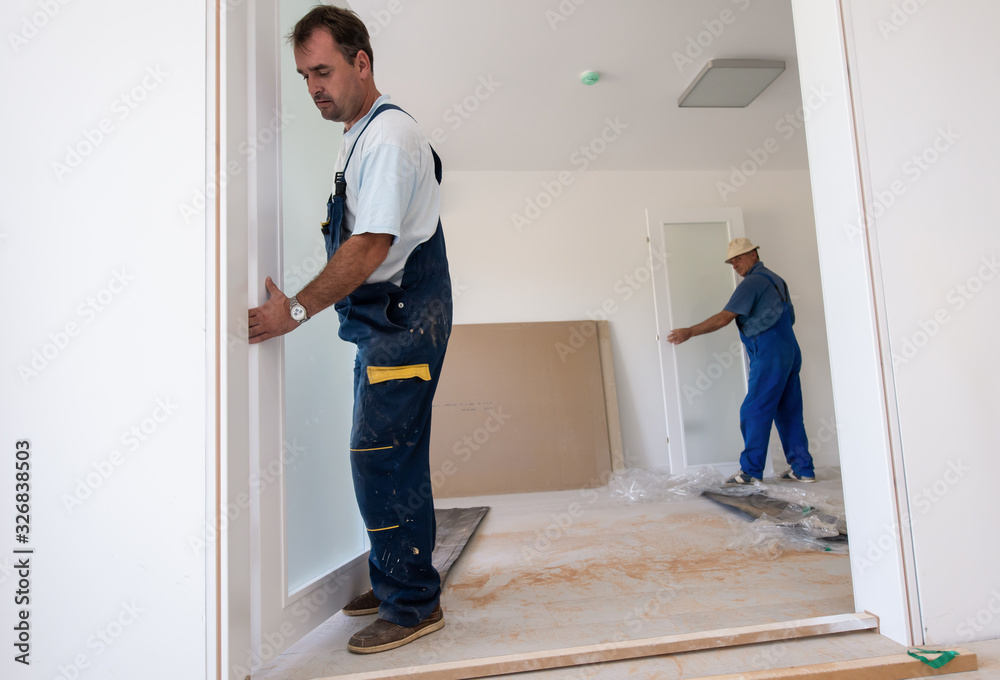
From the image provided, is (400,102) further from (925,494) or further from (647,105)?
(925,494)

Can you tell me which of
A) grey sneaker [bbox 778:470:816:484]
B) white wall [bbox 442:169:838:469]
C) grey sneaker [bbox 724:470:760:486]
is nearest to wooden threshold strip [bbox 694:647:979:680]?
grey sneaker [bbox 724:470:760:486]

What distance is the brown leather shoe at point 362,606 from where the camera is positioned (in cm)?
164

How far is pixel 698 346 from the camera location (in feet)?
15.1

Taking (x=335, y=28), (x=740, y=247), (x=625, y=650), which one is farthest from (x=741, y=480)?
(x=335, y=28)

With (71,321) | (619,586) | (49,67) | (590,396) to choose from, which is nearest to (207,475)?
(71,321)

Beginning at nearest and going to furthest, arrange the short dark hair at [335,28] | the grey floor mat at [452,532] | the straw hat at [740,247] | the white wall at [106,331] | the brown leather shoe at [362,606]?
the white wall at [106,331]
the short dark hair at [335,28]
the brown leather shoe at [362,606]
the grey floor mat at [452,532]
the straw hat at [740,247]

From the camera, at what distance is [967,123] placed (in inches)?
57.3

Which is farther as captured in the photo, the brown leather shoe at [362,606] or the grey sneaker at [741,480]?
the grey sneaker at [741,480]

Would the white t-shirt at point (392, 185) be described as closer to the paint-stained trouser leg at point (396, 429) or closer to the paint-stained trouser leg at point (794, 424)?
the paint-stained trouser leg at point (396, 429)

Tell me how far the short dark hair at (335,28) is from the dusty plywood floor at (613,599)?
1505 mm

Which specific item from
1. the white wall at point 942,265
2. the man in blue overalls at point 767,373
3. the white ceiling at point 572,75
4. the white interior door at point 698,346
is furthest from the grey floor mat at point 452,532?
the white ceiling at point 572,75

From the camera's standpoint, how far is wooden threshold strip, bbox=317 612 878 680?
119 centimetres

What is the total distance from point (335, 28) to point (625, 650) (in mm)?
1647

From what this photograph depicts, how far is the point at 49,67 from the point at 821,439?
5.35 m
